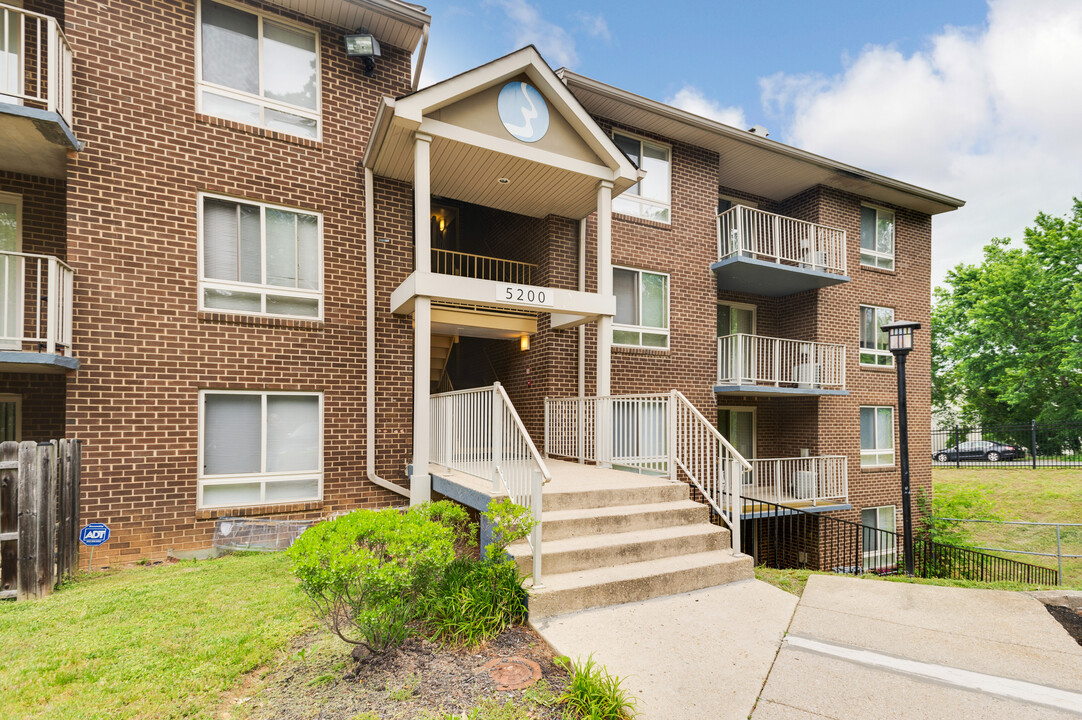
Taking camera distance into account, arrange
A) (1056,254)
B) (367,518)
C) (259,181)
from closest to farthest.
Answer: (367,518), (259,181), (1056,254)

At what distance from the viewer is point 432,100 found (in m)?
6.71

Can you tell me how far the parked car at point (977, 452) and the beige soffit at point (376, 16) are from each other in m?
29.8

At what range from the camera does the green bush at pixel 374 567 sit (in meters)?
3.39

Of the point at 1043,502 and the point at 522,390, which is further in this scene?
the point at 1043,502

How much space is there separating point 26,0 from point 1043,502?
89.5ft

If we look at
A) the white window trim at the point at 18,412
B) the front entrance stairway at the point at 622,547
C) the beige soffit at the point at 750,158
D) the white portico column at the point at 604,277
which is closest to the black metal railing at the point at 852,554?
the white portico column at the point at 604,277

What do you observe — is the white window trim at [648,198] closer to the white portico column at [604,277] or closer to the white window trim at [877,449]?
the white portico column at [604,277]

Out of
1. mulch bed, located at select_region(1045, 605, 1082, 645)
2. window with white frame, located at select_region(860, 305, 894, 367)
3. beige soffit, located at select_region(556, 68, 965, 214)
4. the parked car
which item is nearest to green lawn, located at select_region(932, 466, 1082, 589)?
the parked car

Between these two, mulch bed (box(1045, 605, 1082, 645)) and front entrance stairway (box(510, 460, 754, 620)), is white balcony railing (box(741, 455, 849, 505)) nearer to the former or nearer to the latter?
front entrance stairway (box(510, 460, 754, 620))

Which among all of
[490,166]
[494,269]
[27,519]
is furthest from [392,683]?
[494,269]

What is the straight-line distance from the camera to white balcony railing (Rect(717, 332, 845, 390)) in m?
11.7

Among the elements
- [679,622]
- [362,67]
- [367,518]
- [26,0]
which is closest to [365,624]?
[367,518]

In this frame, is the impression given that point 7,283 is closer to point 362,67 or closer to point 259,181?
point 259,181

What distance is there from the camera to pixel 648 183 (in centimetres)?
1138
